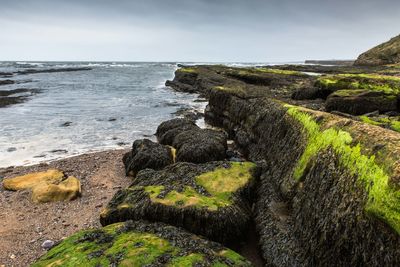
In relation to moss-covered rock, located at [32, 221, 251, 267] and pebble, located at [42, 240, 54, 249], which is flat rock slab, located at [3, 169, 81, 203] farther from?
moss-covered rock, located at [32, 221, 251, 267]

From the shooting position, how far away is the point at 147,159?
11.6 meters

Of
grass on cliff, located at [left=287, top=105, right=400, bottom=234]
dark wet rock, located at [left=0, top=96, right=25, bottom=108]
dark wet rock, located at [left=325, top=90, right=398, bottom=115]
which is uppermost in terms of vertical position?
grass on cliff, located at [left=287, top=105, right=400, bottom=234]

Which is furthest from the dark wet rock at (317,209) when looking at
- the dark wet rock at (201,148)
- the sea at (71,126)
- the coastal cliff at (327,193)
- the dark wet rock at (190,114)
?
the dark wet rock at (190,114)

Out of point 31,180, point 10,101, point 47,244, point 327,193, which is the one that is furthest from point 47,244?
point 10,101

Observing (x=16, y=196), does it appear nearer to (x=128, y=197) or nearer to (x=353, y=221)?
(x=128, y=197)

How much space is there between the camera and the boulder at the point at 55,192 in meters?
9.86

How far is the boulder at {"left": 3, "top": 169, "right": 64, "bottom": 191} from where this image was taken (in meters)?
10.8

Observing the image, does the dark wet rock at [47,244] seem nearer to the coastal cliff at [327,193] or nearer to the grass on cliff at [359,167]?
the coastal cliff at [327,193]

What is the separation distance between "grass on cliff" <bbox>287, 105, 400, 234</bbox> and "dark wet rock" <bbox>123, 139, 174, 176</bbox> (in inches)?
216

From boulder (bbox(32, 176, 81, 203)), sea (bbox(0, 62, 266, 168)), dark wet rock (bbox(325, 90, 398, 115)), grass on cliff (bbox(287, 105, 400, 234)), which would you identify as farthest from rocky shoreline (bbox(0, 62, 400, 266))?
sea (bbox(0, 62, 266, 168))

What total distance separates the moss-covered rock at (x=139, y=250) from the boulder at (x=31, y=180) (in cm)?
552

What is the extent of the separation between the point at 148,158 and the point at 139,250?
21.1 ft

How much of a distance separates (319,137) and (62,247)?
5.30 meters

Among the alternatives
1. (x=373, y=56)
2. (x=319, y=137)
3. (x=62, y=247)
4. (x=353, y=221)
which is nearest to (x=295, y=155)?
(x=319, y=137)
